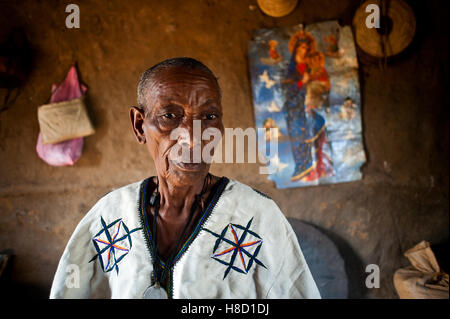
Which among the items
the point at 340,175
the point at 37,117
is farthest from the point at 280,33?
the point at 37,117

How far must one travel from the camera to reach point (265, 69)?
1867 mm

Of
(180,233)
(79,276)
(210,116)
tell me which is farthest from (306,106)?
(79,276)

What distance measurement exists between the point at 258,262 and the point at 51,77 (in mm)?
1391

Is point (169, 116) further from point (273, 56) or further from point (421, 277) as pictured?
point (421, 277)

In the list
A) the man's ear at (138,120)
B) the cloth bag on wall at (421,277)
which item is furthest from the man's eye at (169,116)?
the cloth bag on wall at (421,277)

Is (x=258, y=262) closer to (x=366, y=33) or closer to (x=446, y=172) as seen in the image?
(x=366, y=33)

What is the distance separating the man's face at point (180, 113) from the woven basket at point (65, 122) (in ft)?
2.97

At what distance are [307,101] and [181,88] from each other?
50.1 inches

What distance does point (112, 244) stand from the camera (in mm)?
917

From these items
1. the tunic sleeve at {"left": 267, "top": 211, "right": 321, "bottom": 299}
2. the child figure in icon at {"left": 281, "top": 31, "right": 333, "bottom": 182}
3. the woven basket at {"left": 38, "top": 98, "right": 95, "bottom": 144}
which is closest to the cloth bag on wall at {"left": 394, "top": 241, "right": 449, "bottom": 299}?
the child figure in icon at {"left": 281, "top": 31, "right": 333, "bottom": 182}

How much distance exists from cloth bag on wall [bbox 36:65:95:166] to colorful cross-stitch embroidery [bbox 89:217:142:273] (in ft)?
2.67

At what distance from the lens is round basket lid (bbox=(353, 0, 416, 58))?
1.78 m

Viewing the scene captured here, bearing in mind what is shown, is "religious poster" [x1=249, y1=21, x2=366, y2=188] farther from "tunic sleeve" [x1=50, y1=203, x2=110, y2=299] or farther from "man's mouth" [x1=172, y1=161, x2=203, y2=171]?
"tunic sleeve" [x1=50, y1=203, x2=110, y2=299]
